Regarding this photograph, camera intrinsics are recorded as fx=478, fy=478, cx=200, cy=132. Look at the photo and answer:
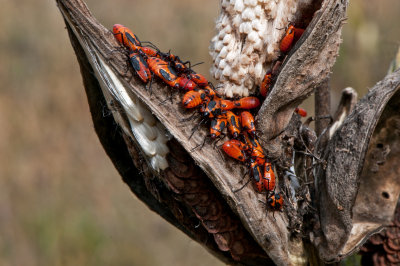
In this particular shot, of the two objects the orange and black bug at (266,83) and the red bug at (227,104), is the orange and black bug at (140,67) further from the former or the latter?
the orange and black bug at (266,83)

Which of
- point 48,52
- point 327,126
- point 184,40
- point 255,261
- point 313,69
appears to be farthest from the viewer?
point 184,40

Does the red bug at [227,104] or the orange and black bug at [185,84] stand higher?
the orange and black bug at [185,84]

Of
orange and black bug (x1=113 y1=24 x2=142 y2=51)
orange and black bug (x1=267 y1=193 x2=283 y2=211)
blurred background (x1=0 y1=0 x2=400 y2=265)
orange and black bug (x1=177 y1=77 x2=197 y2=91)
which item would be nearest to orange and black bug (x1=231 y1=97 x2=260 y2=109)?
orange and black bug (x1=177 y1=77 x2=197 y2=91)

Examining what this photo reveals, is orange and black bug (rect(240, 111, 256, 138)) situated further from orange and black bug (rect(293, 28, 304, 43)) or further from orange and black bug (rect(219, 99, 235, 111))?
orange and black bug (rect(293, 28, 304, 43))

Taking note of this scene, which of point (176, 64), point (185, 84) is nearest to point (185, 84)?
point (185, 84)

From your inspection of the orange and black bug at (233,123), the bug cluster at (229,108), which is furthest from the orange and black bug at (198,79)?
the orange and black bug at (233,123)

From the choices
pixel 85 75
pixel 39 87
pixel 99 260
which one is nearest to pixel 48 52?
pixel 39 87

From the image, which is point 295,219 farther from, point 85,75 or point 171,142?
point 85,75

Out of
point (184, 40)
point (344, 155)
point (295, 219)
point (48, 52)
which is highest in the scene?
point (48, 52)
